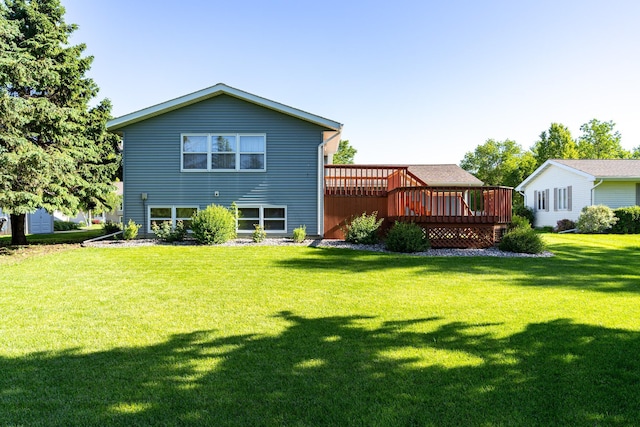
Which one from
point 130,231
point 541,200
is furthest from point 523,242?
point 541,200

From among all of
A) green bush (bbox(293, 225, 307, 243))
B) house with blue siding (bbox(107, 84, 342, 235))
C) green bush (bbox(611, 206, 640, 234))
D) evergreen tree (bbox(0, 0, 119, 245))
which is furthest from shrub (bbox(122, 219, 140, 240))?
green bush (bbox(611, 206, 640, 234))

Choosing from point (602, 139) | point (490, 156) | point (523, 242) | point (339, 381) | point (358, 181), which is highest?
point (602, 139)

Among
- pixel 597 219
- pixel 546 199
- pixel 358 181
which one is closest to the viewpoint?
pixel 358 181

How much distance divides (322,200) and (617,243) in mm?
10609

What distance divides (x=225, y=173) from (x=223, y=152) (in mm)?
817

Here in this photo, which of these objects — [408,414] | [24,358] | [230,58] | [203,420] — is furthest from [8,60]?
[408,414]

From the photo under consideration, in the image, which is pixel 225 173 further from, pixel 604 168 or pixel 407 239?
pixel 604 168

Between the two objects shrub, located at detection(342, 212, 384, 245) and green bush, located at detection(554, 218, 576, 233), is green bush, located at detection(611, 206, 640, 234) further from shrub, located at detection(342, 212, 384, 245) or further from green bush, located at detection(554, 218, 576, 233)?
shrub, located at detection(342, 212, 384, 245)

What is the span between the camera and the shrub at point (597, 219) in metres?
18.4

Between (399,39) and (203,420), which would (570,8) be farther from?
(203,420)

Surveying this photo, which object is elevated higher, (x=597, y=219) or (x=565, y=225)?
(x=597, y=219)

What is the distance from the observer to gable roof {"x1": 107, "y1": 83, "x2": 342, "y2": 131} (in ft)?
46.3

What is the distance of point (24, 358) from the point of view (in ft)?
12.0

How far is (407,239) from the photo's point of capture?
10812 mm
